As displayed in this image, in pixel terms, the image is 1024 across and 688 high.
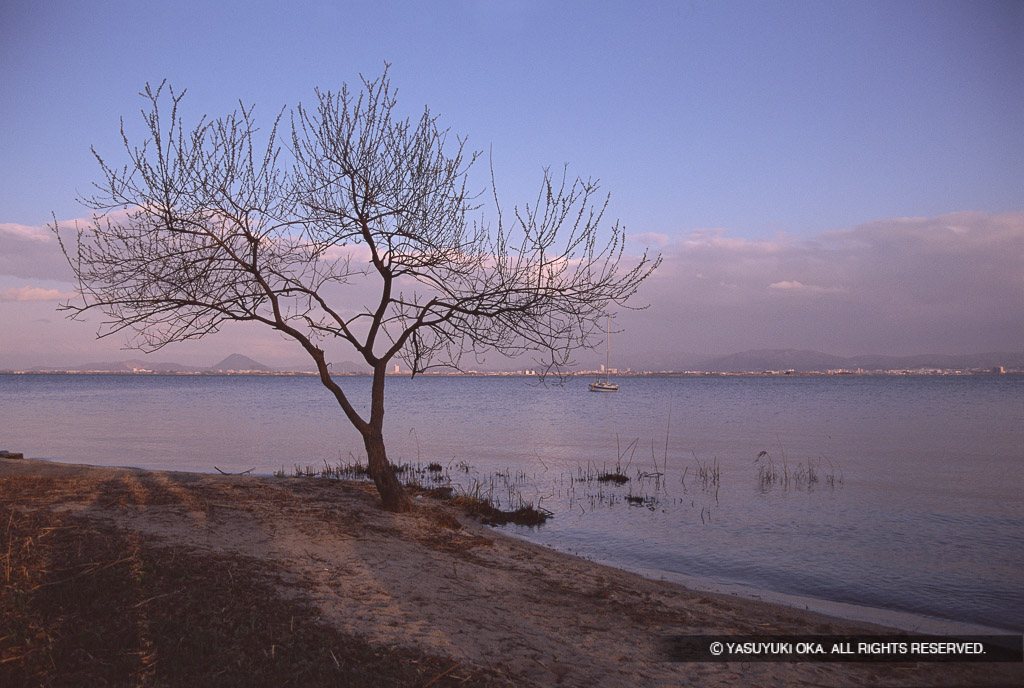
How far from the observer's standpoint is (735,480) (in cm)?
2191

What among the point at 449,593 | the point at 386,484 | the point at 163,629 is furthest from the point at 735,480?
the point at 163,629

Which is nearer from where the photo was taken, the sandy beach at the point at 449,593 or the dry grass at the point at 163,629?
the dry grass at the point at 163,629

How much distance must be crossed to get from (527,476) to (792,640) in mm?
14540

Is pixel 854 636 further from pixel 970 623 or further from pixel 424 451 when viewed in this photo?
pixel 424 451

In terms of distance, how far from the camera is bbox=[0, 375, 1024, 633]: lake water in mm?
12172

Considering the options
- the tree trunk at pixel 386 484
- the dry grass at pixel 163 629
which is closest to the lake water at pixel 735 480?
the tree trunk at pixel 386 484

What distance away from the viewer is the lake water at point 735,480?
1217cm

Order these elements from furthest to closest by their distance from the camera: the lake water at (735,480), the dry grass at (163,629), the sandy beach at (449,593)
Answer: the lake water at (735,480), the sandy beach at (449,593), the dry grass at (163,629)

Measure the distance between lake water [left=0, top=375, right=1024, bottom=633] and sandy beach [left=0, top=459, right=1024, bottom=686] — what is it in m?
2.52

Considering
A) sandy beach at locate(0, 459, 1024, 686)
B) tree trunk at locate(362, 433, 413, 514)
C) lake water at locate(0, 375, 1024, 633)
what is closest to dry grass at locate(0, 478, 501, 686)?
sandy beach at locate(0, 459, 1024, 686)

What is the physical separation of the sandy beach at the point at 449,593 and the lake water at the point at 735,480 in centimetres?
252

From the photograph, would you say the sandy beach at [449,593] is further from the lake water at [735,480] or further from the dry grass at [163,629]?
the lake water at [735,480]

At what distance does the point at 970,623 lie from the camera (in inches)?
393

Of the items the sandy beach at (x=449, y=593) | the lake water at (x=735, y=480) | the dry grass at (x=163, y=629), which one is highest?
the dry grass at (x=163, y=629)
